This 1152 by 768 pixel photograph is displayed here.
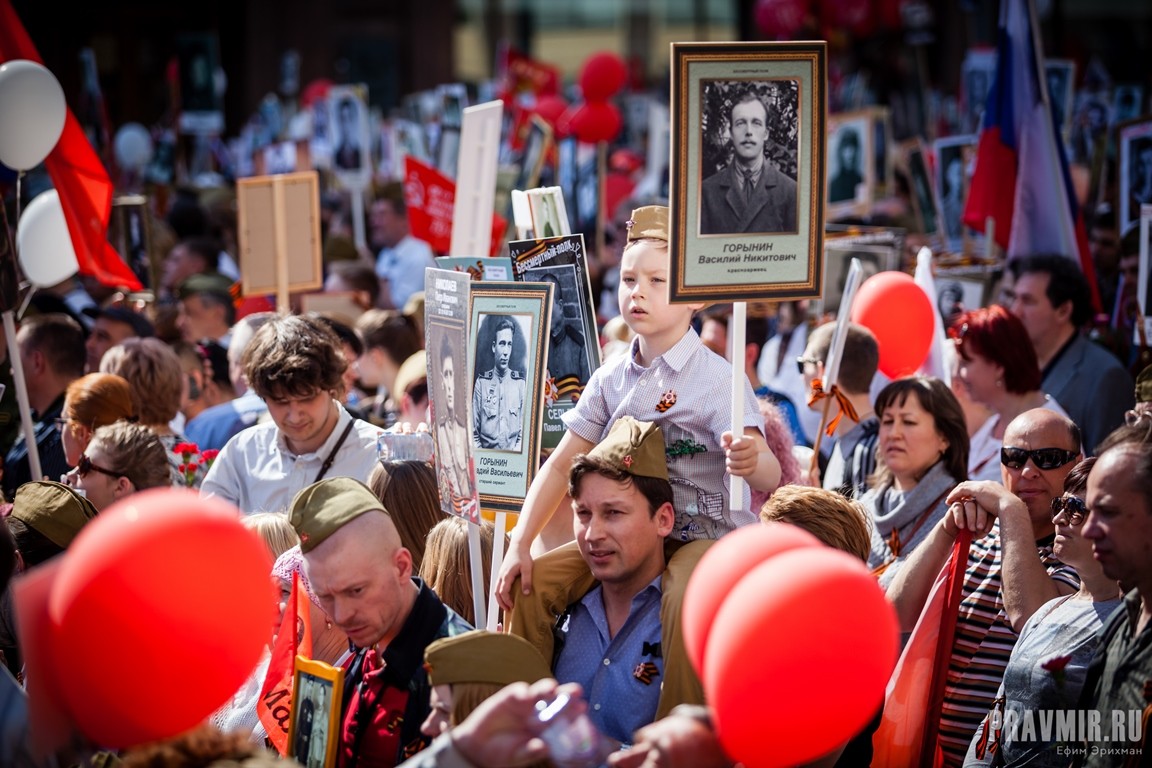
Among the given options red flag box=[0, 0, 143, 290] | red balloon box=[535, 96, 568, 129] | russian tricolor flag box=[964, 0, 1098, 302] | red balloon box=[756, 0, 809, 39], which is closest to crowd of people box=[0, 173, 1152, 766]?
red flag box=[0, 0, 143, 290]

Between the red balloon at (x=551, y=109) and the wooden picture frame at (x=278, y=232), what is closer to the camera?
the wooden picture frame at (x=278, y=232)

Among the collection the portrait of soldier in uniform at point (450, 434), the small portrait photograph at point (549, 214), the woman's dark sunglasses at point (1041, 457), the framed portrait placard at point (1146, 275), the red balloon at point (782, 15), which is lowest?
the woman's dark sunglasses at point (1041, 457)

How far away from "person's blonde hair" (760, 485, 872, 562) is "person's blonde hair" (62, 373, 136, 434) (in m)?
2.70

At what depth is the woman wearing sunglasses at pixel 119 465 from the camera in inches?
180

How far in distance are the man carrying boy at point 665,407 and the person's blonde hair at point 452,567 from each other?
0.28 m

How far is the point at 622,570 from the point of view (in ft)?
10.6

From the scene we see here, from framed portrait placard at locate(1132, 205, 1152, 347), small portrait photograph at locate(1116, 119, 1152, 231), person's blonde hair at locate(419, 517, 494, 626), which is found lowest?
person's blonde hair at locate(419, 517, 494, 626)

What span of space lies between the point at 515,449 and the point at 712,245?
841 millimetres

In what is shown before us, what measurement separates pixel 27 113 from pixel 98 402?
134cm

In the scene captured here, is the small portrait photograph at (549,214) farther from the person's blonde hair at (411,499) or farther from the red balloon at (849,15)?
the red balloon at (849,15)

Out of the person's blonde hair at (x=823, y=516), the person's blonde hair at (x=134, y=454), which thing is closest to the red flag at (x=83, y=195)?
the person's blonde hair at (x=134, y=454)

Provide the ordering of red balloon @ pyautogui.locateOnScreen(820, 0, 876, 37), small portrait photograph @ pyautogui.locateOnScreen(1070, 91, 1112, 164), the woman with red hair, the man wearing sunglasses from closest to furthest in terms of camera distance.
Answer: the man wearing sunglasses < the woman with red hair < small portrait photograph @ pyautogui.locateOnScreen(1070, 91, 1112, 164) < red balloon @ pyautogui.locateOnScreen(820, 0, 876, 37)

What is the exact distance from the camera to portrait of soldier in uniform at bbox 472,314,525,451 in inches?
150

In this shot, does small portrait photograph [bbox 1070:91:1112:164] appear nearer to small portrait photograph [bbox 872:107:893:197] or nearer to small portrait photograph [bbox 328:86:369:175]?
small portrait photograph [bbox 872:107:893:197]
